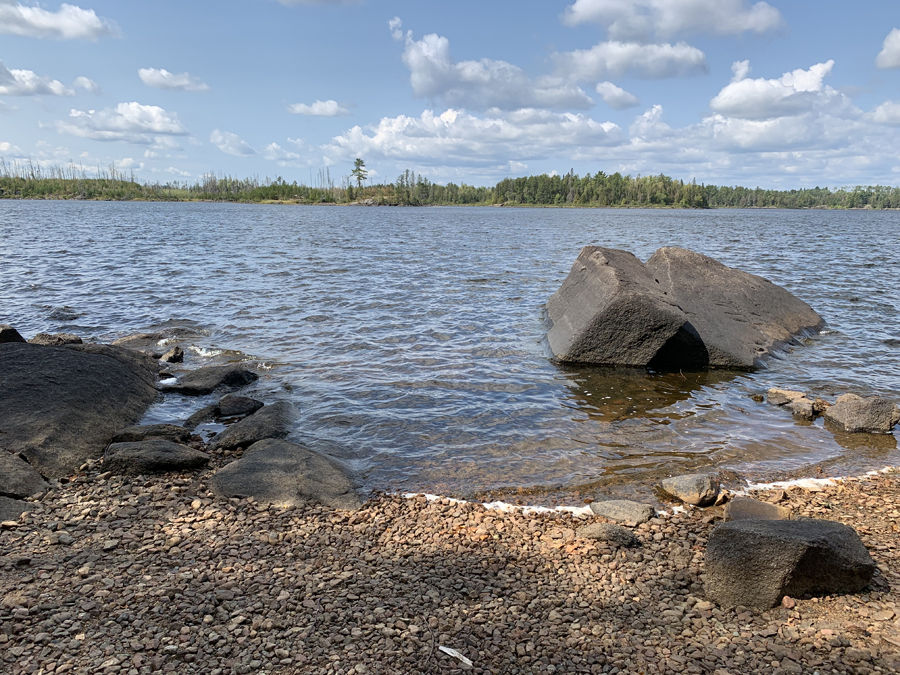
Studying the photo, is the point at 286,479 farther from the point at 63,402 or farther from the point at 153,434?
the point at 63,402

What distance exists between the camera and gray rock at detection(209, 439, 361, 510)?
7012 mm

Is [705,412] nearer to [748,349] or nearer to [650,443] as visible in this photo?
[650,443]

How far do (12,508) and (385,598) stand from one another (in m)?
4.43

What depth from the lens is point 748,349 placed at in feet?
44.5

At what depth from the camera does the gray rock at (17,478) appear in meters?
6.67

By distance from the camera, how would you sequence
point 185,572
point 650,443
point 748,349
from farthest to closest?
point 748,349
point 650,443
point 185,572

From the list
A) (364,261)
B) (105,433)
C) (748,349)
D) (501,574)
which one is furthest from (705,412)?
(364,261)

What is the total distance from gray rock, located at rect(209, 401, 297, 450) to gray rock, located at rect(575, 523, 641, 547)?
516cm

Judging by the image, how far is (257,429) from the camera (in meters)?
9.15

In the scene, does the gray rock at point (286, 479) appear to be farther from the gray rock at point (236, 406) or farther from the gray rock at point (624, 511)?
the gray rock at point (624, 511)

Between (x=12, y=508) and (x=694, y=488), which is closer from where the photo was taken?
(x=12, y=508)

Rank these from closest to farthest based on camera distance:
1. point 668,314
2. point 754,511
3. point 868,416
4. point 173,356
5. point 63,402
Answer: point 754,511
point 63,402
point 868,416
point 668,314
point 173,356

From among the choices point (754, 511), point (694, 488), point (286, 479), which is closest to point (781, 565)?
point (754, 511)

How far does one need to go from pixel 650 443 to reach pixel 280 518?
580 cm
